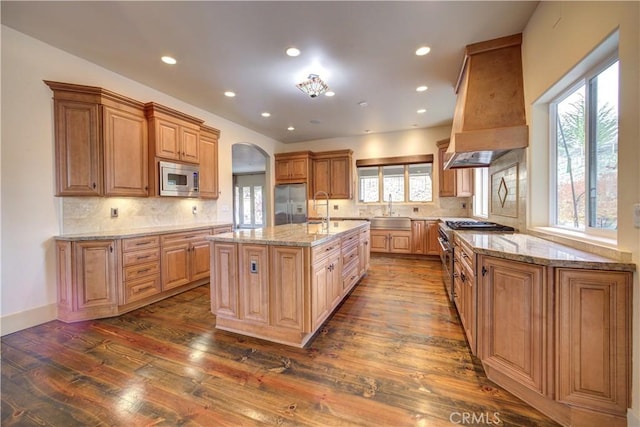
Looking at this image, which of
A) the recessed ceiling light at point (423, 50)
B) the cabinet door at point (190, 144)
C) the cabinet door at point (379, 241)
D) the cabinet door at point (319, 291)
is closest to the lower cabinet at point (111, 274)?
the cabinet door at point (190, 144)

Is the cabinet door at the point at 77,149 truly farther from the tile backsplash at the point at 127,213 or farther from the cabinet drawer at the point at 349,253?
the cabinet drawer at the point at 349,253

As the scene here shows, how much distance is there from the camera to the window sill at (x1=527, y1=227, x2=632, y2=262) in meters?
1.43

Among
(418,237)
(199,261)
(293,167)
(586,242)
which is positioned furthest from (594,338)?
(293,167)

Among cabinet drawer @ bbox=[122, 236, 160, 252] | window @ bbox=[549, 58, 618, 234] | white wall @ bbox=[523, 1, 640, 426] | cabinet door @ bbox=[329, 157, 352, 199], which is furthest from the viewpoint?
cabinet door @ bbox=[329, 157, 352, 199]

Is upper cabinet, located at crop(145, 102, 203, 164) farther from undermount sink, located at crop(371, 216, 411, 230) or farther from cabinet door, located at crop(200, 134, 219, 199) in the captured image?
undermount sink, located at crop(371, 216, 411, 230)

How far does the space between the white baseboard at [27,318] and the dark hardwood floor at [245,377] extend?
105 millimetres

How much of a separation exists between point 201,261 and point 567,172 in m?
4.45

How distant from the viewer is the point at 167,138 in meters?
3.68

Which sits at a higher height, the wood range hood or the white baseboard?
the wood range hood

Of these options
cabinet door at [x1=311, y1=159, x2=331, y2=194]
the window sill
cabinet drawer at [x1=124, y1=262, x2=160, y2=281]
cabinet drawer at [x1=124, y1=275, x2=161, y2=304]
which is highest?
cabinet door at [x1=311, y1=159, x2=331, y2=194]

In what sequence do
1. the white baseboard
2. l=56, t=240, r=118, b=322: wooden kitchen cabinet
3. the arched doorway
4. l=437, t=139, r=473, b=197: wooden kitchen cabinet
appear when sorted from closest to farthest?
the white baseboard → l=56, t=240, r=118, b=322: wooden kitchen cabinet → l=437, t=139, r=473, b=197: wooden kitchen cabinet → the arched doorway

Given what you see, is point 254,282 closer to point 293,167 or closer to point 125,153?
point 125,153

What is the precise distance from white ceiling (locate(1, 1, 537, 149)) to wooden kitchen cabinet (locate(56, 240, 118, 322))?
2.14 metres

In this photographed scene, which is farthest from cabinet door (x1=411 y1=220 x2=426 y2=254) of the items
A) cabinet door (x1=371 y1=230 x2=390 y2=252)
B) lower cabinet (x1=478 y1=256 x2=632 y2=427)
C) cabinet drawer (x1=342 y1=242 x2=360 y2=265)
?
lower cabinet (x1=478 y1=256 x2=632 y2=427)
